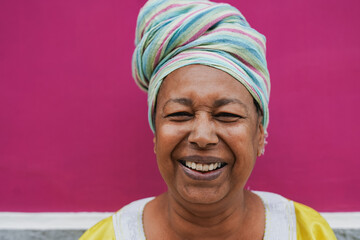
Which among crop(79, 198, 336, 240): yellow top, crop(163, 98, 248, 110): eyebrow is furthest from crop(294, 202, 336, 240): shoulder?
crop(163, 98, 248, 110): eyebrow

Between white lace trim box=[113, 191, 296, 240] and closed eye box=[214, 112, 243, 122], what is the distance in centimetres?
70

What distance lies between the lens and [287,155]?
2.29 meters

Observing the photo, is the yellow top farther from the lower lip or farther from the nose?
the nose

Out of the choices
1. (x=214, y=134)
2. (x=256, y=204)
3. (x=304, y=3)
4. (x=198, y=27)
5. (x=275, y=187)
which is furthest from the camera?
(x=275, y=187)

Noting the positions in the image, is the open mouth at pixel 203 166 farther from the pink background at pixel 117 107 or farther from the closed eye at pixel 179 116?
the pink background at pixel 117 107

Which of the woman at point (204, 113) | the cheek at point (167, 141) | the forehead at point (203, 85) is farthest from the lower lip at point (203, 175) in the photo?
the forehead at point (203, 85)

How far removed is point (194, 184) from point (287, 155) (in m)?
1.01

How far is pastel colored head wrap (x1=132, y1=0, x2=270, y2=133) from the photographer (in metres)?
1.58

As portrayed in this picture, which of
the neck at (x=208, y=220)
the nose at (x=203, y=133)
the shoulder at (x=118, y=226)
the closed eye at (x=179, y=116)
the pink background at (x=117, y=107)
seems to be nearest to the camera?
the nose at (x=203, y=133)

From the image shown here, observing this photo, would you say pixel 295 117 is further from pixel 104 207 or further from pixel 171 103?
pixel 104 207

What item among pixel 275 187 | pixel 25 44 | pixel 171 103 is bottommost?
pixel 275 187

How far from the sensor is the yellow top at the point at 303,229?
1795 millimetres

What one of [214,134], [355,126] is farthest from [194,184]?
[355,126]

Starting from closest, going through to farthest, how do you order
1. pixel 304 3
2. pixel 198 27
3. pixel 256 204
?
1. pixel 198 27
2. pixel 256 204
3. pixel 304 3
